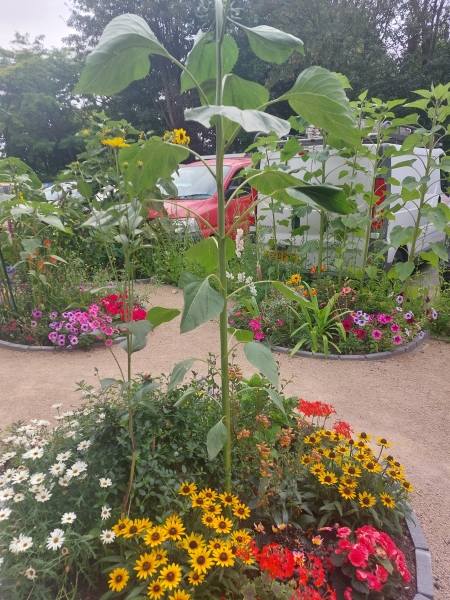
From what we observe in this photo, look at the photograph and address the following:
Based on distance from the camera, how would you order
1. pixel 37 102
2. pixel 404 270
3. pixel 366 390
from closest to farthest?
pixel 366 390 < pixel 404 270 < pixel 37 102

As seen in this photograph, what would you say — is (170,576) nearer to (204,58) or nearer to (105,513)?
(105,513)

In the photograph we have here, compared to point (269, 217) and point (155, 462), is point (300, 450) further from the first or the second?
point (269, 217)

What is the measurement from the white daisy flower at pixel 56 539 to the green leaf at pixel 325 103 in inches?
62.8

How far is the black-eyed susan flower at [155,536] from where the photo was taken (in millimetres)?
1365

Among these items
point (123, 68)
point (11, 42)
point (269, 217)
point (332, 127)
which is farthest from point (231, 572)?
point (11, 42)

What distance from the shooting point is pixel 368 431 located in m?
2.76

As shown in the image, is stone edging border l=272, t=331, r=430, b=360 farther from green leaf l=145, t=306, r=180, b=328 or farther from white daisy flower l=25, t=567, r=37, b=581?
white daisy flower l=25, t=567, r=37, b=581

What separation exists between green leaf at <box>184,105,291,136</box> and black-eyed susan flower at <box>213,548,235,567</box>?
131cm

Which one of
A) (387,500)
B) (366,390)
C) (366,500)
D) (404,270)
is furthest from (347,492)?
(404,270)

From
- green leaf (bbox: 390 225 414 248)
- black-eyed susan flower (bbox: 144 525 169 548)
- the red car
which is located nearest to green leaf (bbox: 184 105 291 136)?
black-eyed susan flower (bbox: 144 525 169 548)

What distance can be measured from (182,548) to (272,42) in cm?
168

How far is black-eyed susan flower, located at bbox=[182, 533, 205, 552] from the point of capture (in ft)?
4.57

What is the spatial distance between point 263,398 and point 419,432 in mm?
1345

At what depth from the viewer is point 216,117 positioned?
3.17ft
